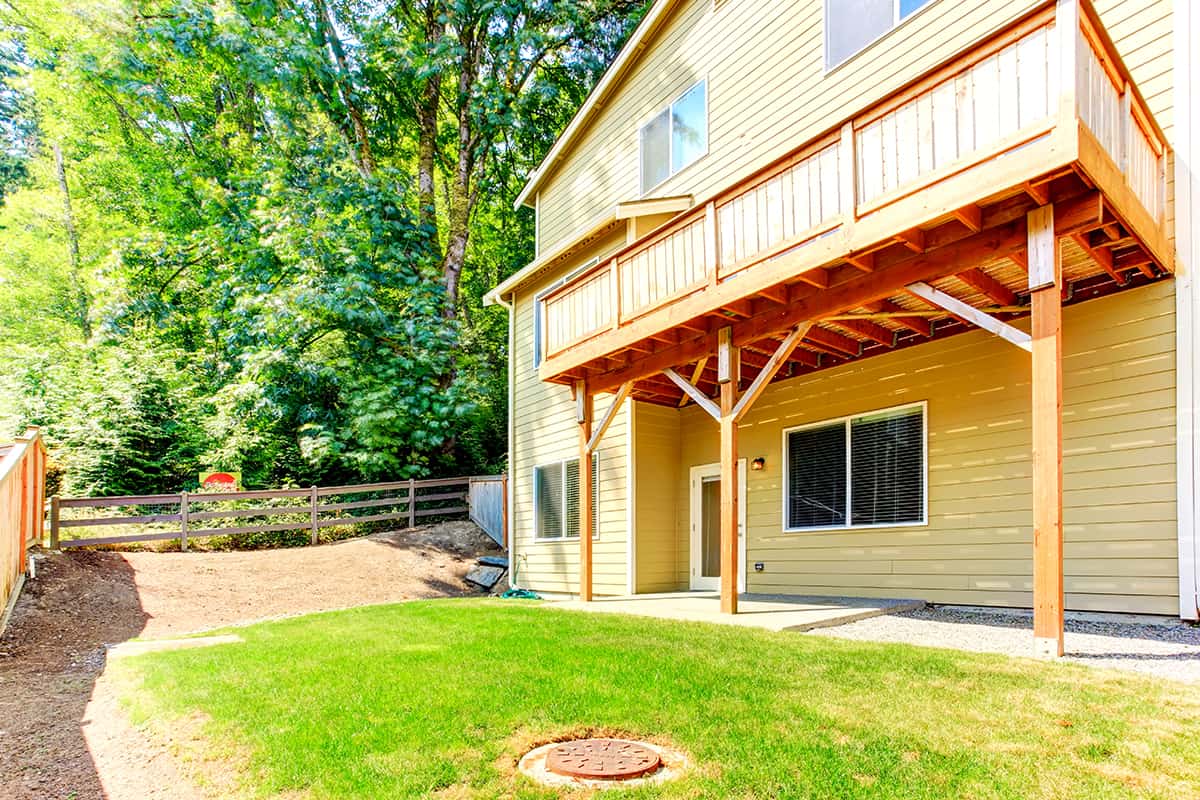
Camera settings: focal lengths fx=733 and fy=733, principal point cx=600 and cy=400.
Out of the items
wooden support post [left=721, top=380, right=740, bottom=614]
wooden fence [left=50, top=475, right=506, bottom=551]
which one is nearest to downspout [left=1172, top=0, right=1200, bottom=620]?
wooden support post [left=721, top=380, right=740, bottom=614]

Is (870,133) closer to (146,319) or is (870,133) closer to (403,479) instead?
(403,479)

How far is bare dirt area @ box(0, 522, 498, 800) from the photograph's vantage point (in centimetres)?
387

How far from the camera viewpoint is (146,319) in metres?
20.7

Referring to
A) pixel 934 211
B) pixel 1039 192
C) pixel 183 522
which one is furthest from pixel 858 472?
pixel 183 522

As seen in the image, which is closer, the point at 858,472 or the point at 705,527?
the point at 858,472

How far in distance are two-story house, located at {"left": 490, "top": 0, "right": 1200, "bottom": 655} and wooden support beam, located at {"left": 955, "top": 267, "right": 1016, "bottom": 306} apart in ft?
0.18

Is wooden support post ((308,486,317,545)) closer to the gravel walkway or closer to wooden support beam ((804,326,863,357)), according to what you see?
wooden support beam ((804,326,863,357))

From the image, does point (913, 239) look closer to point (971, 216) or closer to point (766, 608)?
point (971, 216)

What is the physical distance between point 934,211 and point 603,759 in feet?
14.4

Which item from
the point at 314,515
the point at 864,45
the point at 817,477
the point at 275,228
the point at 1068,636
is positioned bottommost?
the point at 314,515

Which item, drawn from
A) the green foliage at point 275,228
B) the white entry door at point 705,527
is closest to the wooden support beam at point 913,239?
the white entry door at point 705,527

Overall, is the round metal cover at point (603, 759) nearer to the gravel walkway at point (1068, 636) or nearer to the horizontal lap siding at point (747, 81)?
the gravel walkway at point (1068, 636)

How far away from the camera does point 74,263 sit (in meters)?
23.2

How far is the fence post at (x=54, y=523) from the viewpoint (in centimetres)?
1177
